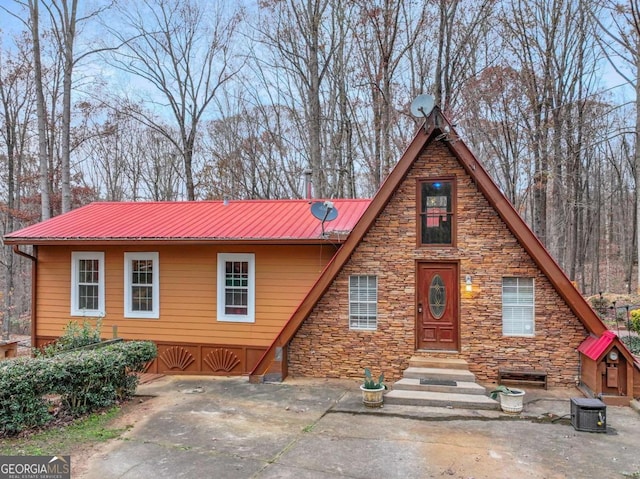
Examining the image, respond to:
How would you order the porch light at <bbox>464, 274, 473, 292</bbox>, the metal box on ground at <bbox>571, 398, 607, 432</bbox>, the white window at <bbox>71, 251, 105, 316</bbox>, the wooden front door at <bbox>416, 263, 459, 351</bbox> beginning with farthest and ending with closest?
the white window at <bbox>71, 251, 105, 316</bbox>, the wooden front door at <bbox>416, 263, 459, 351</bbox>, the porch light at <bbox>464, 274, 473, 292</bbox>, the metal box on ground at <bbox>571, 398, 607, 432</bbox>

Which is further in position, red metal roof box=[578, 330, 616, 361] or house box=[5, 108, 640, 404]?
house box=[5, 108, 640, 404]

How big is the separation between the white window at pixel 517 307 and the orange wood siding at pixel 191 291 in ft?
11.4

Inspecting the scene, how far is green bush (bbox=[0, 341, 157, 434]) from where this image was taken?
5422mm

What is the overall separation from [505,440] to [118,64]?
795 inches

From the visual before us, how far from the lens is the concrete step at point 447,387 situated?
690 cm

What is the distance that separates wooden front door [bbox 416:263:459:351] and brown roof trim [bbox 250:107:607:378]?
133 cm

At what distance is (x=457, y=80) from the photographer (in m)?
16.4

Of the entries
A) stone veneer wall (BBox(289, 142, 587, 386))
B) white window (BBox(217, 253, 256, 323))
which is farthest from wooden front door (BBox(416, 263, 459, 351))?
white window (BBox(217, 253, 256, 323))

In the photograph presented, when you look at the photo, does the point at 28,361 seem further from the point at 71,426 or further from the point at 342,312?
the point at 342,312

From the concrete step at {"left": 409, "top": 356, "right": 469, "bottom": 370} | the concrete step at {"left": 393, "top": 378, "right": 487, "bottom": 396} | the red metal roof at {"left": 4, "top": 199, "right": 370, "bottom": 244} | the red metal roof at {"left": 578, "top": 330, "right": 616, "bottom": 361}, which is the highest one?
the red metal roof at {"left": 4, "top": 199, "right": 370, "bottom": 244}

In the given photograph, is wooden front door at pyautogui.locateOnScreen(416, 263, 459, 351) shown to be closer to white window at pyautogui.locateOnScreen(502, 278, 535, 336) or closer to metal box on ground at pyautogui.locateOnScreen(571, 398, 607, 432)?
white window at pyautogui.locateOnScreen(502, 278, 535, 336)

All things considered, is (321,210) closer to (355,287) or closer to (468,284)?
(355,287)

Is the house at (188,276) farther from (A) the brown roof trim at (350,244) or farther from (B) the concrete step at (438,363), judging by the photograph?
(B) the concrete step at (438,363)

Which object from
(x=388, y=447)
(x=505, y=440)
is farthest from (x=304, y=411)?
(x=505, y=440)
